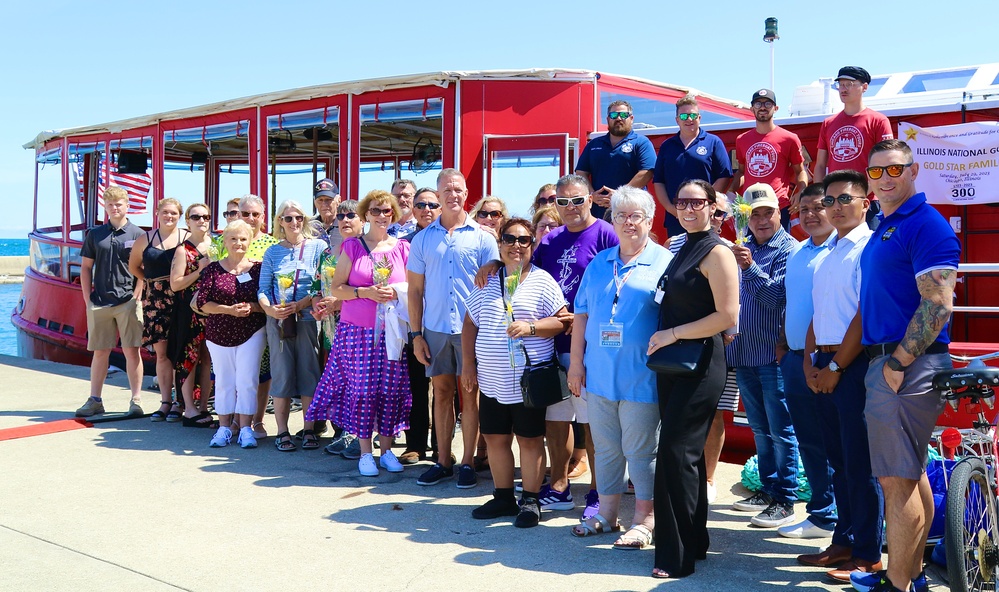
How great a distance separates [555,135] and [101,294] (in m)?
4.37

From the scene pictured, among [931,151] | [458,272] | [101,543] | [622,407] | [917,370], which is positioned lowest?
[101,543]

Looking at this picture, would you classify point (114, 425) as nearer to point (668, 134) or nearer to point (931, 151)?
point (668, 134)

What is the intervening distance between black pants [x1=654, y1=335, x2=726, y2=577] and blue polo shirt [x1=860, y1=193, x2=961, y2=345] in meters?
0.77

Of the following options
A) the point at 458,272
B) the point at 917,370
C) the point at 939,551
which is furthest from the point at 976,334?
the point at 458,272

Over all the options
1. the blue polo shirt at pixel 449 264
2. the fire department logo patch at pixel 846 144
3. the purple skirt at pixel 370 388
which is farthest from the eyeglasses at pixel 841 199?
the purple skirt at pixel 370 388

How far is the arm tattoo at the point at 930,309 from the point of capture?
10.8 feet

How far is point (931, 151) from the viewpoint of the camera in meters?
6.21

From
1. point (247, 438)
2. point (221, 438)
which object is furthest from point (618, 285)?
point (221, 438)

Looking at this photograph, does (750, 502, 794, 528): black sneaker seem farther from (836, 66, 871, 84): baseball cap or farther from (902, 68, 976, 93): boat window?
(902, 68, 976, 93): boat window

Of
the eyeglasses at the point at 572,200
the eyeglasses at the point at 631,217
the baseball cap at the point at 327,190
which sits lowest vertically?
the eyeglasses at the point at 631,217

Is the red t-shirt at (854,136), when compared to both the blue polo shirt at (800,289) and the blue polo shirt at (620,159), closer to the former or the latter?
the blue polo shirt at (620,159)

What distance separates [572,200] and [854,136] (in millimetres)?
2193

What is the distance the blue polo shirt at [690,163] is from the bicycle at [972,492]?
9.96 ft

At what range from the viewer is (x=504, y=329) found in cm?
505
